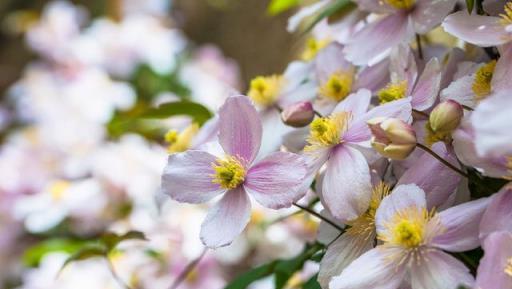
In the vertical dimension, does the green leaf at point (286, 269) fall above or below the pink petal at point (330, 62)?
below

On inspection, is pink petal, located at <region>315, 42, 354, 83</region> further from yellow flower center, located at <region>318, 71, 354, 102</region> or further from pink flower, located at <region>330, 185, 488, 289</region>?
pink flower, located at <region>330, 185, 488, 289</region>

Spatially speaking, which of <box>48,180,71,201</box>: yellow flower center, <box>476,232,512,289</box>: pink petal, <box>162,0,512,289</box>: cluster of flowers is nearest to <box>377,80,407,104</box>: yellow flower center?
<box>162,0,512,289</box>: cluster of flowers

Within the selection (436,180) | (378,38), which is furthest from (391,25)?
(436,180)

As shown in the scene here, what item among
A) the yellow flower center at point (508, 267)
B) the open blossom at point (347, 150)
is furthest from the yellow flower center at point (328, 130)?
the yellow flower center at point (508, 267)

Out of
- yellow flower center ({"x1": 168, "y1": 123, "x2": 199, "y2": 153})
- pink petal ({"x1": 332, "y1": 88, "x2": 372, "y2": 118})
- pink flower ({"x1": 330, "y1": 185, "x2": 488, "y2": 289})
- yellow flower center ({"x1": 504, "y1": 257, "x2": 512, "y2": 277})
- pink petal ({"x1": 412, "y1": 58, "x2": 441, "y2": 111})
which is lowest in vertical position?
yellow flower center ({"x1": 168, "y1": 123, "x2": 199, "y2": 153})

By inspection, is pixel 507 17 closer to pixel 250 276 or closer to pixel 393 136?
pixel 393 136

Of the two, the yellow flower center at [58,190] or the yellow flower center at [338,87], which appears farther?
the yellow flower center at [58,190]

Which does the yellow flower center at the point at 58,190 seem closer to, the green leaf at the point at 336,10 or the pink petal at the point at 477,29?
the green leaf at the point at 336,10
